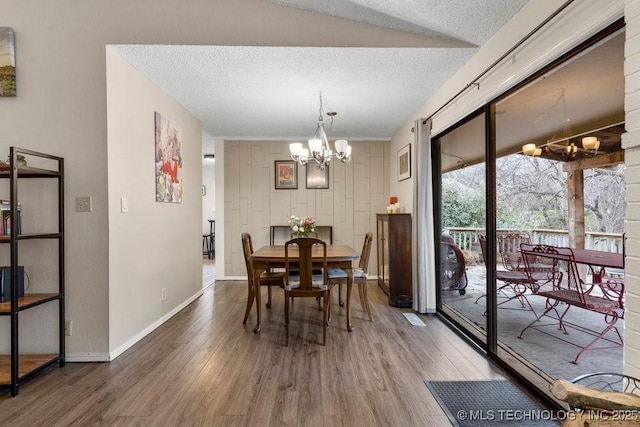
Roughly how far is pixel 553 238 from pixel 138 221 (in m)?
3.55

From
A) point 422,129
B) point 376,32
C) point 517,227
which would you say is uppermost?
point 376,32

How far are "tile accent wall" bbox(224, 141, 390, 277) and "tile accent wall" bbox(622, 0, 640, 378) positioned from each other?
4.42m

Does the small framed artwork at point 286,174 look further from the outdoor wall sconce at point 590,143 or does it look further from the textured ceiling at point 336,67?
the outdoor wall sconce at point 590,143

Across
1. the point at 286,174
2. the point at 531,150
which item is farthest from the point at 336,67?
the point at 286,174

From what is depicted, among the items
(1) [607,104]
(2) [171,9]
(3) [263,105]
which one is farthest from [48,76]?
(1) [607,104]

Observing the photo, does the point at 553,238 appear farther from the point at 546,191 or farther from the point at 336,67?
the point at 336,67

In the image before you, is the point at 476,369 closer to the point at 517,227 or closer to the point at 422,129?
the point at 517,227

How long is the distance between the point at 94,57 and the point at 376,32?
2.25 meters

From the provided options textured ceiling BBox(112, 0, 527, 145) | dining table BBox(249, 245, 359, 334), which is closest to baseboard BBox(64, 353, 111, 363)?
dining table BBox(249, 245, 359, 334)

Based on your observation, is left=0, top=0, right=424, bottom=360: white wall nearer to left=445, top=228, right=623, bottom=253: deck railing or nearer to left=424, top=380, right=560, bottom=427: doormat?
left=445, top=228, right=623, bottom=253: deck railing

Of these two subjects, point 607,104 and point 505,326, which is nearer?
point 607,104

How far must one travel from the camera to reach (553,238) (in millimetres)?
2631

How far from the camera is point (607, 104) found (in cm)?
197

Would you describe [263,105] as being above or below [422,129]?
above
